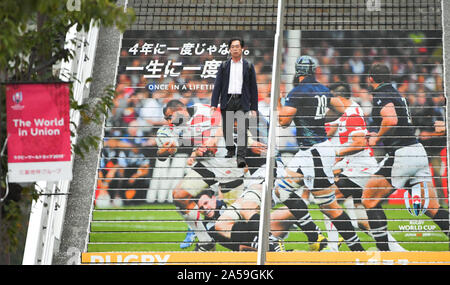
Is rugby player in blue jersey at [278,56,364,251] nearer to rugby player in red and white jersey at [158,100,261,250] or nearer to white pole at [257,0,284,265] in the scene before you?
white pole at [257,0,284,265]

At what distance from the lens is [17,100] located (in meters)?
7.52

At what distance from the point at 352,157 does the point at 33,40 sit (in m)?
6.61

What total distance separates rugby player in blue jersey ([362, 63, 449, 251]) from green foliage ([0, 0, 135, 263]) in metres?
5.63

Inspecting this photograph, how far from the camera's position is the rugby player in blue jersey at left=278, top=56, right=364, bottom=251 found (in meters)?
12.8

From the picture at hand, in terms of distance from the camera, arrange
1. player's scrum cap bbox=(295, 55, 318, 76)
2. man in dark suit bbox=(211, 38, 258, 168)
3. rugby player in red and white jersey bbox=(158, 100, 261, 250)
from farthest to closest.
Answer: player's scrum cap bbox=(295, 55, 318, 76), rugby player in red and white jersey bbox=(158, 100, 261, 250), man in dark suit bbox=(211, 38, 258, 168)

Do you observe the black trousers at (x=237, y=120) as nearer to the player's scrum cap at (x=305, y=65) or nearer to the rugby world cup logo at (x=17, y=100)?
the player's scrum cap at (x=305, y=65)

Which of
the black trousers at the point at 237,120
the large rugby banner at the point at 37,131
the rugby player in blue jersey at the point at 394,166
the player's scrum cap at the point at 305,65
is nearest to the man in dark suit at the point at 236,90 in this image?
the black trousers at the point at 237,120

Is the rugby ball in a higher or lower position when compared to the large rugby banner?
higher

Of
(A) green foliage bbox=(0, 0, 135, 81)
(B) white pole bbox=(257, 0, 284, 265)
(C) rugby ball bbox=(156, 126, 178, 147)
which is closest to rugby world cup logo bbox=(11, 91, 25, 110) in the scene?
(A) green foliage bbox=(0, 0, 135, 81)

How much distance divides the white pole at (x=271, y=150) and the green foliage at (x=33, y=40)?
2.87 meters

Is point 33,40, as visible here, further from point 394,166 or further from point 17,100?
point 394,166

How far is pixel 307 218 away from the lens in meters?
12.7
